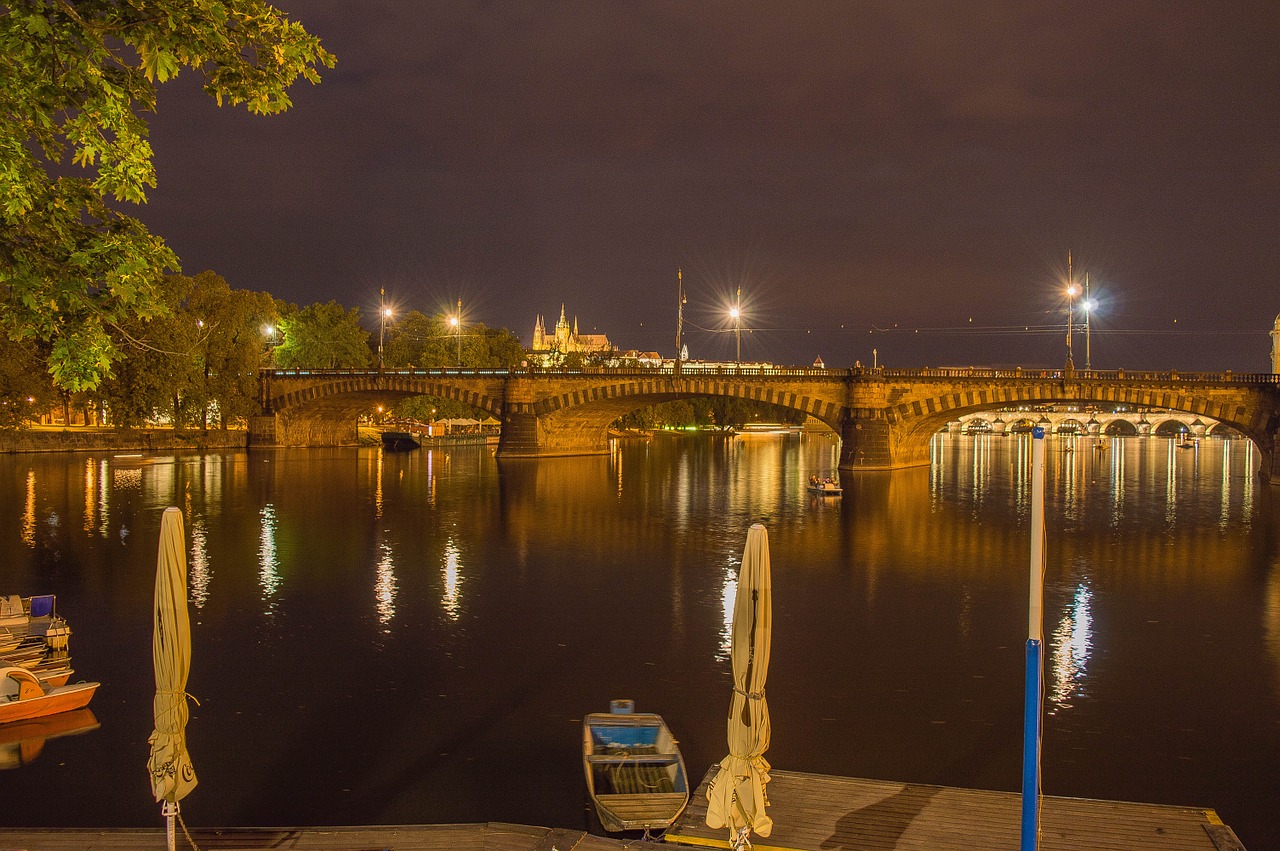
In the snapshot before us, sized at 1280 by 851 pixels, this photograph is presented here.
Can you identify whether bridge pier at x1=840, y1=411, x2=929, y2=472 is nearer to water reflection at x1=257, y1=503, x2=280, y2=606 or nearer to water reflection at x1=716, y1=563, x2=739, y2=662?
water reflection at x1=716, y1=563, x2=739, y2=662

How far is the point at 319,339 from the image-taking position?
100688 millimetres

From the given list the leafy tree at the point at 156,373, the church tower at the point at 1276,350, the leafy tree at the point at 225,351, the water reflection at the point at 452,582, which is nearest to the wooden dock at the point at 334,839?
the water reflection at the point at 452,582

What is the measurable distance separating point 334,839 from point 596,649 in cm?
993

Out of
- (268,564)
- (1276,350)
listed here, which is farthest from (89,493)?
(1276,350)

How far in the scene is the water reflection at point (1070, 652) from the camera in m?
16.1

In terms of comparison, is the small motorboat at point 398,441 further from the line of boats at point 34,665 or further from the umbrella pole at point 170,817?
the umbrella pole at point 170,817

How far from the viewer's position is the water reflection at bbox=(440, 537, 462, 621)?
2216 centimetres

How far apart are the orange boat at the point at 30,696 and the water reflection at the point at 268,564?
7215mm

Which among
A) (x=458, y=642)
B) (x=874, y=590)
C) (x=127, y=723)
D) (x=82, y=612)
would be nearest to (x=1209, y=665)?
(x=874, y=590)

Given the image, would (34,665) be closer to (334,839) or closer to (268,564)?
(334,839)

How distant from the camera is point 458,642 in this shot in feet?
62.8

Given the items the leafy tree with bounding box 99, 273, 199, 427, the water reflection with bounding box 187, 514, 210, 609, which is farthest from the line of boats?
the leafy tree with bounding box 99, 273, 199, 427

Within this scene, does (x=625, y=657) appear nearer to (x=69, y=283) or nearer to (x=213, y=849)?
(x=213, y=849)

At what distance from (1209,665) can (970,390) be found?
45581 mm
